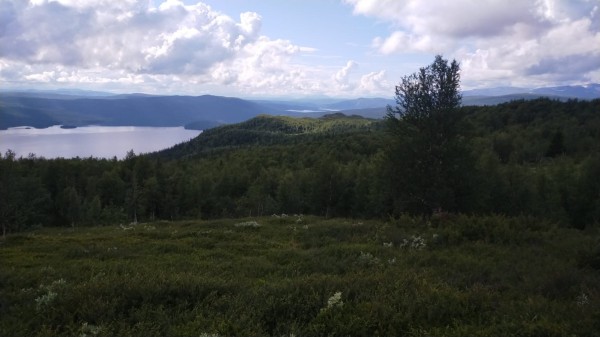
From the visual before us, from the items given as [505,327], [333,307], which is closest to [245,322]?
[333,307]

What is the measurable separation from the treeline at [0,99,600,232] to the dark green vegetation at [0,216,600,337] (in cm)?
1607

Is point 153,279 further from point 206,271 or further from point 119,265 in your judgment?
point 119,265

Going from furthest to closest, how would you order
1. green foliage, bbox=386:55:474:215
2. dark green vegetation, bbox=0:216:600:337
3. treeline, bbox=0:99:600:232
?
treeline, bbox=0:99:600:232, green foliage, bbox=386:55:474:215, dark green vegetation, bbox=0:216:600:337

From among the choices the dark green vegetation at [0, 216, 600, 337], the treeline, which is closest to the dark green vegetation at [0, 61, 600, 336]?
the dark green vegetation at [0, 216, 600, 337]

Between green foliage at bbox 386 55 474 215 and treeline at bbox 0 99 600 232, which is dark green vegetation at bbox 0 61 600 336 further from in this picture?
treeline at bbox 0 99 600 232

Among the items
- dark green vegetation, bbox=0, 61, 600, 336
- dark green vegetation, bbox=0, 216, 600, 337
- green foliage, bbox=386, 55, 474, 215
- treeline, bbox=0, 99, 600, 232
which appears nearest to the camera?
dark green vegetation, bbox=0, 216, 600, 337

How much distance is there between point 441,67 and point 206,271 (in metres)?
25.2

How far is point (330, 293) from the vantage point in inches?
376

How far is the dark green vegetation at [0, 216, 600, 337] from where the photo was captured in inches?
308

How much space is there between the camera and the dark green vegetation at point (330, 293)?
25.7ft

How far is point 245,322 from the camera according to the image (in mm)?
8102

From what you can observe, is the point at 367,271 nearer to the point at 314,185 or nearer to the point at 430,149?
the point at 430,149

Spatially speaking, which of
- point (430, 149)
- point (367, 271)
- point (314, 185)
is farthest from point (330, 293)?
point (314, 185)

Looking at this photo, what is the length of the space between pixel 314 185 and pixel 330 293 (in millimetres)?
64056
